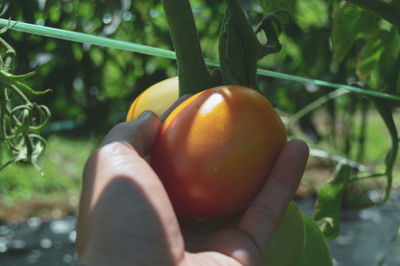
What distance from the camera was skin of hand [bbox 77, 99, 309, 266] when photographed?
46 cm

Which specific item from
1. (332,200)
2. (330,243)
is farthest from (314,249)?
(330,243)

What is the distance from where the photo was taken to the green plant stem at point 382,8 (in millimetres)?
599

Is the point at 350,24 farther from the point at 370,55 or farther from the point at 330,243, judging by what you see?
the point at 330,243

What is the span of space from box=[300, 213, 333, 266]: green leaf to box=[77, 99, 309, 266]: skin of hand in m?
0.09

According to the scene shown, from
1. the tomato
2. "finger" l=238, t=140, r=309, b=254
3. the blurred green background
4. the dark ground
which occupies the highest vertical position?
the tomato

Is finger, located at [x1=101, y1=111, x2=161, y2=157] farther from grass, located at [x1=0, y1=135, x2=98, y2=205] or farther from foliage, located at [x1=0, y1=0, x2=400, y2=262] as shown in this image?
grass, located at [x1=0, y1=135, x2=98, y2=205]

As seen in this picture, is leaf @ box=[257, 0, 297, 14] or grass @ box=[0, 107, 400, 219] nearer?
leaf @ box=[257, 0, 297, 14]

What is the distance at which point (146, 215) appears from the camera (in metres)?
0.47

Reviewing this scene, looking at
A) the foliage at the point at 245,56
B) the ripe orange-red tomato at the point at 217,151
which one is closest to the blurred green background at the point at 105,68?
the foliage at the point at 245,56

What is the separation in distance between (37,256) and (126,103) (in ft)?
1.97

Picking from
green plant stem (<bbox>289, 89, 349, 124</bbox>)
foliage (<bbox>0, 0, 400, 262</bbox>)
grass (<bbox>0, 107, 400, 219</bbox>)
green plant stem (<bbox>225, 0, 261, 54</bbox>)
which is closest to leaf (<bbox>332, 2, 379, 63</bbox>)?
foliage (<bbox>0, 0, 400, 262</bbox>)

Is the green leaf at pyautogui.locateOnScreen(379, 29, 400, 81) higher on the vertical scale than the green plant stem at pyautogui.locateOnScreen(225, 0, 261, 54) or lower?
lower

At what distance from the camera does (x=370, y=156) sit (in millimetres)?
2586

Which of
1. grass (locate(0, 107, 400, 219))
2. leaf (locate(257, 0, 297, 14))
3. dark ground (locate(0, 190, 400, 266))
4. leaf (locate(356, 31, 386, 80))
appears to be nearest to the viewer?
leaf (locate(257, 0, 297, 14))
